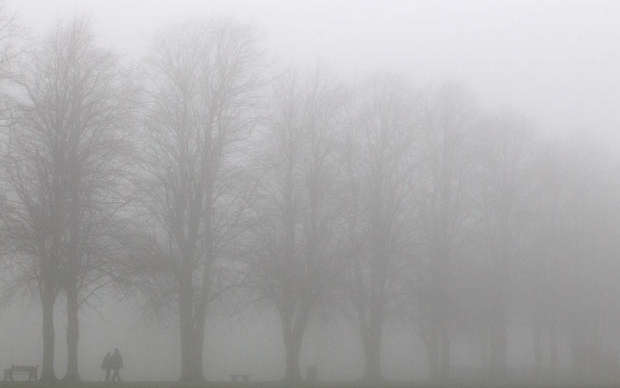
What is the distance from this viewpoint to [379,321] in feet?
158

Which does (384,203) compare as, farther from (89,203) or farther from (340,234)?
(89,203)

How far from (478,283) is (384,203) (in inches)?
319

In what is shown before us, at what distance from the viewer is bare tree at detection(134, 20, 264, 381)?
4169cm

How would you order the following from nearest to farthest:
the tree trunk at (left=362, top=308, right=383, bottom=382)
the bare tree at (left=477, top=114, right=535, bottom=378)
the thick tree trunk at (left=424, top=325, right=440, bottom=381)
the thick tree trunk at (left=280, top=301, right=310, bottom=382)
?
the thick tree trunk at (left=280, top=301, right=310, bottom=382) → the tree trunk at (left=362, top=308, right=383, bottom=382) → the thick tree trunk at (left=424, top=325, right=440, bottom=381) → the bare tree at (left=477, top=114, right=535, bottom=378)

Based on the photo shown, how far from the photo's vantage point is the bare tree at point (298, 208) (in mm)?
44688

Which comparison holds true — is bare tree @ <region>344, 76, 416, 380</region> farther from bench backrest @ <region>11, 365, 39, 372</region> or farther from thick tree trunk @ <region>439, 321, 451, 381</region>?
bench backrest @ <region>11, 365, 39, 372</region>

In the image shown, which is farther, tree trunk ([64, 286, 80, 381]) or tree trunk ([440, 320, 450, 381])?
tree trunk ([440, 320, 450, 381])

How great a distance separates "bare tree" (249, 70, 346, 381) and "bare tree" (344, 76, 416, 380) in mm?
1497

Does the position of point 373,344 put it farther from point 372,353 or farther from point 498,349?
point 498,349

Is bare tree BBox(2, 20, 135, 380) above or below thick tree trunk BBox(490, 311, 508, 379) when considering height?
above

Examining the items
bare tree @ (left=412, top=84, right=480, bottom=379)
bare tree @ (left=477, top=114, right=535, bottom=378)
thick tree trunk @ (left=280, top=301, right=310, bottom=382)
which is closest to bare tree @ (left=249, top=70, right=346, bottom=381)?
thick tree trunk @ (left=280, top=301, right=310, bottom=382)

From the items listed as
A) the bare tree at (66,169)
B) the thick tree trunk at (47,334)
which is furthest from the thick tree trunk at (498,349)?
the thick tree trunk at (47,334)

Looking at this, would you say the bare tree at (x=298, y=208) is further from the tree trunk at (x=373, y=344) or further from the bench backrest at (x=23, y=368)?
the bench backrest at (x=23, y=368)

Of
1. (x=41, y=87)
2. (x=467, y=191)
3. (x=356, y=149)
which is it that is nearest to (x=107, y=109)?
(x=41, y=87)
